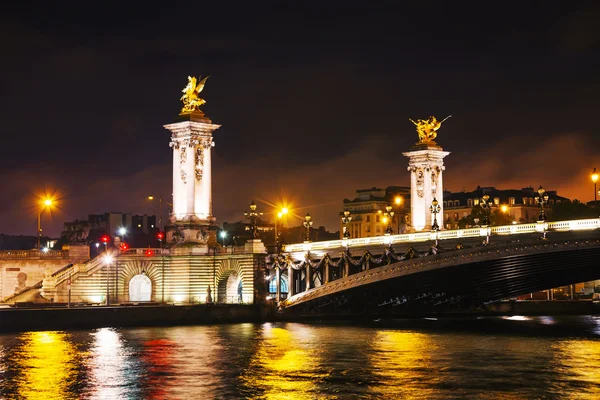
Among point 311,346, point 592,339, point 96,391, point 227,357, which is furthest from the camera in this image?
point 592,339

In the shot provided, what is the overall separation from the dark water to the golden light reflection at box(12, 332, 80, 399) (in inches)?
2.2

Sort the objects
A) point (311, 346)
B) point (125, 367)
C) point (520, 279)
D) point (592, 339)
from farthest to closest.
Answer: point (520, 279) → point (592, 339) → point (311, 346) → point (125, 367)

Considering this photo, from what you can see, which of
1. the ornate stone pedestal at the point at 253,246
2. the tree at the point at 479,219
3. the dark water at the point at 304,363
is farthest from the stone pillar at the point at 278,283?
the tree at the point at 479,219

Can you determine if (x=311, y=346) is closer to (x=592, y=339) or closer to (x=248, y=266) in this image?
(x=592, y=339)

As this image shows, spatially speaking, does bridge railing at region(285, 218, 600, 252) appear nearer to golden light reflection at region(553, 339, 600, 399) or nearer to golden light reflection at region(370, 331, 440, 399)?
golden light reflection at region(553, 339, 600, 399)

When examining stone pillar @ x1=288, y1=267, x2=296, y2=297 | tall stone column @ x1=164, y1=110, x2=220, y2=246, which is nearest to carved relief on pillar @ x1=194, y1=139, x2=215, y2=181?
tall stone column @ x1=164, y1=110, x2=220, y2=246

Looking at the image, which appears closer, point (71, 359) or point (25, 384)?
point (25, 384)

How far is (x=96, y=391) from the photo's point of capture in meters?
51.9

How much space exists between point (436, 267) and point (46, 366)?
110ft

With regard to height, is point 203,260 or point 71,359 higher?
point 203,260

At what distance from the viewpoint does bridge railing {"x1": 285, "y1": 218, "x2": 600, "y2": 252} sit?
7988cm

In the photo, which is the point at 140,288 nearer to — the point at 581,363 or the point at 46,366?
the point at 46,366

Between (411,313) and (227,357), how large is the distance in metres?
44.8

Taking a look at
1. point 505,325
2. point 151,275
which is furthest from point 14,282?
point 505,325
